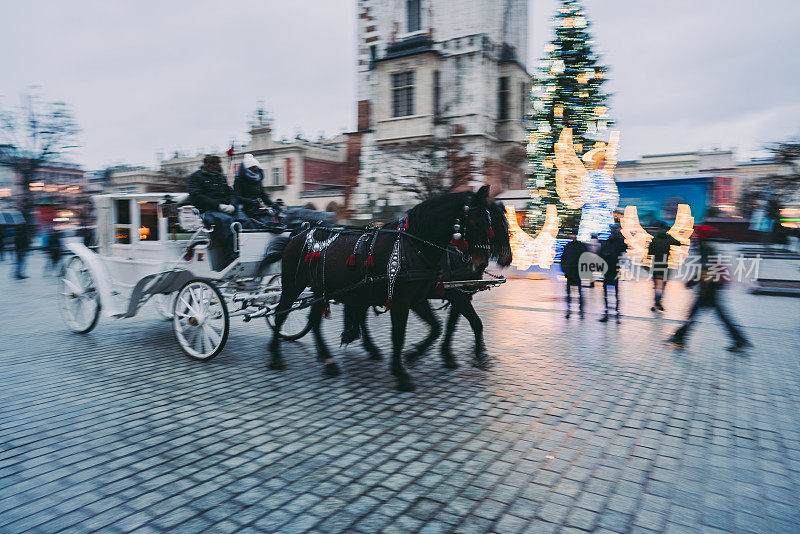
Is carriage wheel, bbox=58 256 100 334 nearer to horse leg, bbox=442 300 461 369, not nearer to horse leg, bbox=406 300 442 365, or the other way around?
horse leg, bbox=406 300 442 365

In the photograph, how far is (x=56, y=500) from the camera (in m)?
3.04

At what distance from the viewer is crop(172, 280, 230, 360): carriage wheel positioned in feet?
19.6

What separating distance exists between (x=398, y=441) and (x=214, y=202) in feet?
13.2

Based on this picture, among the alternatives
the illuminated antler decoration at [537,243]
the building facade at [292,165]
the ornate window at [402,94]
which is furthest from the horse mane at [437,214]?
the building facade at [292,165]

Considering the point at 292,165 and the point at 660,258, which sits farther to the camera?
the point at 292,165

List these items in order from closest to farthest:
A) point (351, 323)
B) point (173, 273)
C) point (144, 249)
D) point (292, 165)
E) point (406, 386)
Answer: point (406, 386), point (351, 323), point (173, 273), point (144, 249), point (292, 165)

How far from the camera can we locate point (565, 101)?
767 inches

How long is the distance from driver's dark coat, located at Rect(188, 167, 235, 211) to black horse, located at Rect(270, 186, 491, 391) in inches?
57.3

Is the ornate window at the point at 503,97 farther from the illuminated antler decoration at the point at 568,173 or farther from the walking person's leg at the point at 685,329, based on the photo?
the walking person's leg at the point at 685,329

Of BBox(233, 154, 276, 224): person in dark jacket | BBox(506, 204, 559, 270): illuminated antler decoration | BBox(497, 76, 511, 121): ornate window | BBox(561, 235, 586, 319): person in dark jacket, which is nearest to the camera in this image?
BBox(233, 154, 276, 224): person in dark jacket

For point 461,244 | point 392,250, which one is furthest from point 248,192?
point 461,244

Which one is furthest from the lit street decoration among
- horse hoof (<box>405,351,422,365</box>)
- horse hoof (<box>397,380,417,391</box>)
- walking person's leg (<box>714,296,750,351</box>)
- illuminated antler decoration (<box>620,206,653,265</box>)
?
horse hoof (<box>397,380,417,391</box>)

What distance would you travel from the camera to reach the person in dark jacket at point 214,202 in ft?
20.0

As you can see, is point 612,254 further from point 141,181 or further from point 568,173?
point 141,181
